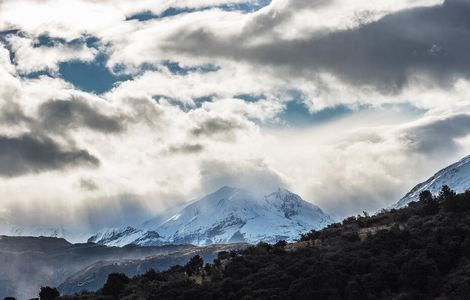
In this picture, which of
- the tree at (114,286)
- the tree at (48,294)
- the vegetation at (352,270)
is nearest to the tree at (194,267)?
the vegetation at (352,270)

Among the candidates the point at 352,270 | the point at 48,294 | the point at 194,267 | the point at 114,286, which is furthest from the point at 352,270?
the point at 48,294

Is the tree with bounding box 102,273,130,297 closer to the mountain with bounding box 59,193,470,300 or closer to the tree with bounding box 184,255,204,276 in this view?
the mountain with bounding box 59,193,470,300

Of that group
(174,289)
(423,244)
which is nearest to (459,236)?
(423,244)

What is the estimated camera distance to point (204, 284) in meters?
116

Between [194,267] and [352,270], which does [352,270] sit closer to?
[352,270]

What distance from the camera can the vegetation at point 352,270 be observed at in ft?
337

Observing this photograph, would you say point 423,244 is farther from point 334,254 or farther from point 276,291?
point 276,291

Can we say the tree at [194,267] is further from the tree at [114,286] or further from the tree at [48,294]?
the tree at [48,294]

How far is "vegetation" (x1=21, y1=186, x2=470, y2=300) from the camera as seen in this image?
4043 inches

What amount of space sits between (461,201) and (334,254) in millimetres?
27850

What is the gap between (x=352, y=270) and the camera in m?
110

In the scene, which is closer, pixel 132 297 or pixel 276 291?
pixel 276 291

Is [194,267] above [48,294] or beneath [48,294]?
beneath

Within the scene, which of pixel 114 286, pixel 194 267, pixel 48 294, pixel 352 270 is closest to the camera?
pixel 352 270
